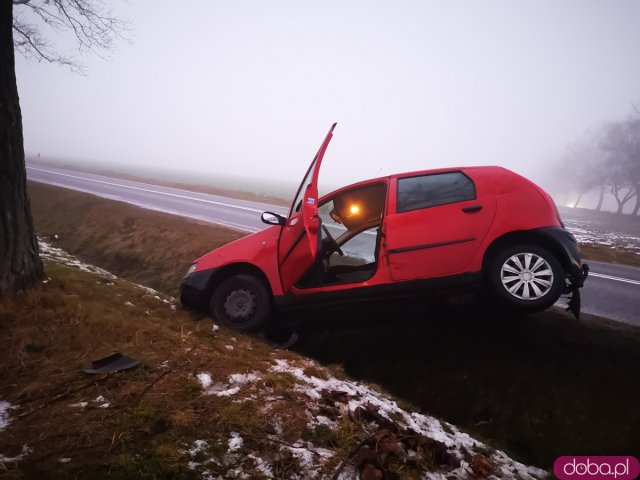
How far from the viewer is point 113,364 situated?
9.06 feet

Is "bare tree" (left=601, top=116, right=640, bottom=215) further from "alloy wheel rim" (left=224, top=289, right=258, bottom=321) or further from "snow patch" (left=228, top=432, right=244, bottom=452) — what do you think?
"snow patch" (left=228, top=432, right=244, bottom=452)

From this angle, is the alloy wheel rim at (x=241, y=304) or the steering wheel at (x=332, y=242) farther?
the steering wheel at (x=332, y=242)

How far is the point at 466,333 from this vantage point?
14.0 ft

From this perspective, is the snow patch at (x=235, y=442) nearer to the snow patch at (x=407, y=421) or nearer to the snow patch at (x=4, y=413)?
the snow patch at (x=407, y=421)

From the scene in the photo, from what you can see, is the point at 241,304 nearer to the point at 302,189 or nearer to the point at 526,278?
the point at 302,189

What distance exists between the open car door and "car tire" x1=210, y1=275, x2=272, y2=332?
392 mm

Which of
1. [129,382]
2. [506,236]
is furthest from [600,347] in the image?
[129,382]

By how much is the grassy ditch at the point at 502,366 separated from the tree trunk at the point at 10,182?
3105 millimetres

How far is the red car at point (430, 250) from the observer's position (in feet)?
11.7

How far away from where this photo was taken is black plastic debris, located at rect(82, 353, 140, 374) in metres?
2.66

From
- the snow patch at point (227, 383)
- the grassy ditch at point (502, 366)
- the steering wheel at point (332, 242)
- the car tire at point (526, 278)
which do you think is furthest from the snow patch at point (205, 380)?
the car tire at point (526, 278)

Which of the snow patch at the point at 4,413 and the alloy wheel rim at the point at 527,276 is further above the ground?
the alloy wheel rim at the point at 527,276

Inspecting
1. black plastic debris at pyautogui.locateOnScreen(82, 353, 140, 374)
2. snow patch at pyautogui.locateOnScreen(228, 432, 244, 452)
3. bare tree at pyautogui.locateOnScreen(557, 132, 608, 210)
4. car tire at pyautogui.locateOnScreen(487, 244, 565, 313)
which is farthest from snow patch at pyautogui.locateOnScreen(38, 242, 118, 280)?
bare tree at pyautogui.locateOnScreen(557, 132, 608, 210)

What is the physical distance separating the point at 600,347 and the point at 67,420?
5158 millimetres
